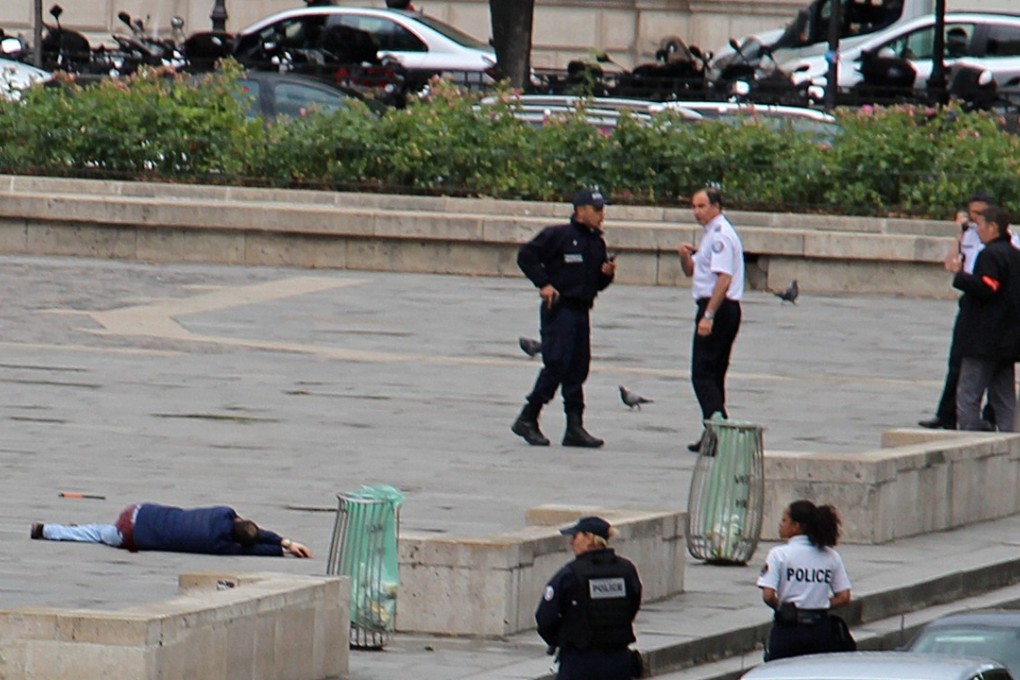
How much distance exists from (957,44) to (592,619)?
2706 cm

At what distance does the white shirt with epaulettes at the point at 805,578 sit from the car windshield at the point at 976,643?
1.51ft

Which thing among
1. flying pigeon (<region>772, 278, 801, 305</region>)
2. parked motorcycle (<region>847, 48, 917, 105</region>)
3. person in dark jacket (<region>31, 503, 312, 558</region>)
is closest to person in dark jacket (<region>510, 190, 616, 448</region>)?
person in dark jacket (<region>31, 503, 312, 558</region>)

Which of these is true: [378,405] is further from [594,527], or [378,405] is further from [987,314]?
[594,527]

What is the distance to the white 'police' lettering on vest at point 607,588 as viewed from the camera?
8469 mm

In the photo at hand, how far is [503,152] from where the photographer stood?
23.8 m

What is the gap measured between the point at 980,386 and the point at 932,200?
8625 mm

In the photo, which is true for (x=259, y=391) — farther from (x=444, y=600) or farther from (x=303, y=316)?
(x=444, y=600)

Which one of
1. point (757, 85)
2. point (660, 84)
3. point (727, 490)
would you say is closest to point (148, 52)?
→ point (660, 84)

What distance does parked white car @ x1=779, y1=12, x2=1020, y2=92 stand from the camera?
3397 centimetres

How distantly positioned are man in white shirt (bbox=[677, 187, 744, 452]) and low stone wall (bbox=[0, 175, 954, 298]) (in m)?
7.46

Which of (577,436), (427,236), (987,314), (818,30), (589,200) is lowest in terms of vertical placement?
(577,436)

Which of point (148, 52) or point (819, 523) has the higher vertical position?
point (148, 52)

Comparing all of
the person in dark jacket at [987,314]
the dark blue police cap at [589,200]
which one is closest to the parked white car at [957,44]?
the person in dark jacket at [987,314]

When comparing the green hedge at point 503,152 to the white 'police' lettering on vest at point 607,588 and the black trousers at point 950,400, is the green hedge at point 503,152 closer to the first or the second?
the black trousers at point 950,400
